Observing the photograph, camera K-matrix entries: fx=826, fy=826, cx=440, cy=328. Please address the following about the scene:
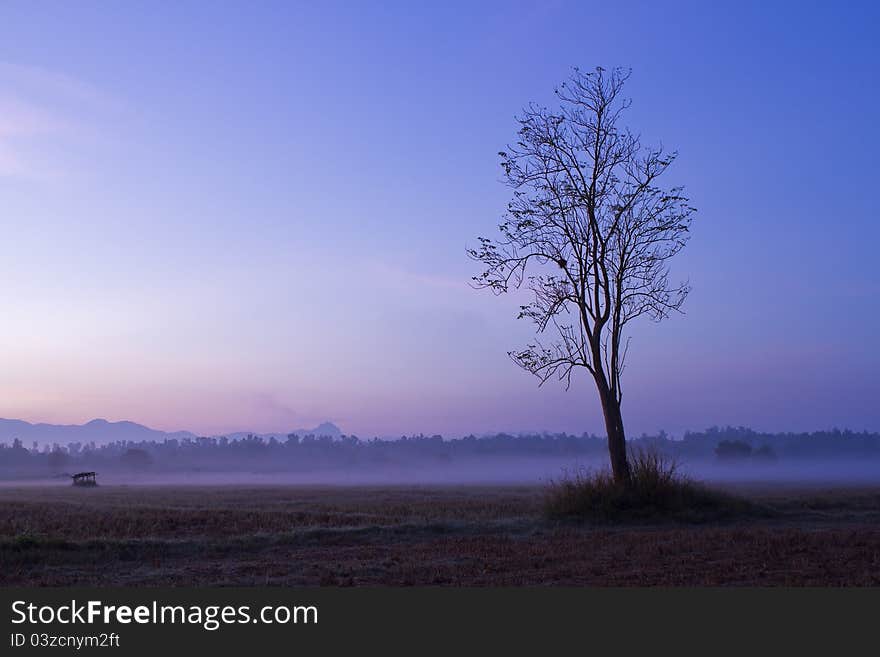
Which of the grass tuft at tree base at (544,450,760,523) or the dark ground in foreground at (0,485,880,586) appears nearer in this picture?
the dark ground in foreground at (0,485,880,586)

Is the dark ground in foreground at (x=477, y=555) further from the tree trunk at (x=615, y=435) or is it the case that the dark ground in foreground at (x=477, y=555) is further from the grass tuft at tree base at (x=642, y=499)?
the tree trunk at (x=615, y=435)

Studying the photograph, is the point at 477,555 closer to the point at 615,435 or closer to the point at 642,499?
the point at 642,499

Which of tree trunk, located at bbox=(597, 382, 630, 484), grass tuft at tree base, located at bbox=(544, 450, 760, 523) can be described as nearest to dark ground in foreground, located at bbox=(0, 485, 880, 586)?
grass tuft at tree base, located at bbox=(544, 450, 760, 523)

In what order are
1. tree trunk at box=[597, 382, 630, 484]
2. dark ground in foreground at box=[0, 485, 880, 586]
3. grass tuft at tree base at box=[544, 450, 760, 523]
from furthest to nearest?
tree trunk at box=[597, 382, 630, 484] → grass tuft at tree base at box=[544, 450, 760, 523] → dark ground in foreground at box=[0, 485, 880, 586]

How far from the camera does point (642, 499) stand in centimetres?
1972

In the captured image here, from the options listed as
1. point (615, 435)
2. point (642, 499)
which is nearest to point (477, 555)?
point (642, 499)

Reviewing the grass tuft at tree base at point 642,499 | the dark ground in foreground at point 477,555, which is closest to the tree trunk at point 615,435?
the grass tuft at tree base at point 642,499

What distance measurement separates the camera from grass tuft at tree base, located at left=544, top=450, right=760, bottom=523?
19.2m

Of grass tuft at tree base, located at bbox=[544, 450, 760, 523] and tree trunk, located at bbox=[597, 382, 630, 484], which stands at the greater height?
tree trunk, located at bbox=[597, 382, 630, 484]

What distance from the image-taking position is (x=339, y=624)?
318 inches

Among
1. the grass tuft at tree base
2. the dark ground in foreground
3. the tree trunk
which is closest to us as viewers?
the dark ground in foreground

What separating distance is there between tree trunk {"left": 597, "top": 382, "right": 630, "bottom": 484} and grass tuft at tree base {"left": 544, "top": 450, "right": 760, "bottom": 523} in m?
0.20

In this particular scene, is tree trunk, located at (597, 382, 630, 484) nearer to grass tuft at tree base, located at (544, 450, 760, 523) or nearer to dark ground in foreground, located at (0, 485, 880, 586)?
grass tuft at tree base, located at (544, 450, 760, 523)

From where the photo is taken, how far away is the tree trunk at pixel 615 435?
816 inches
